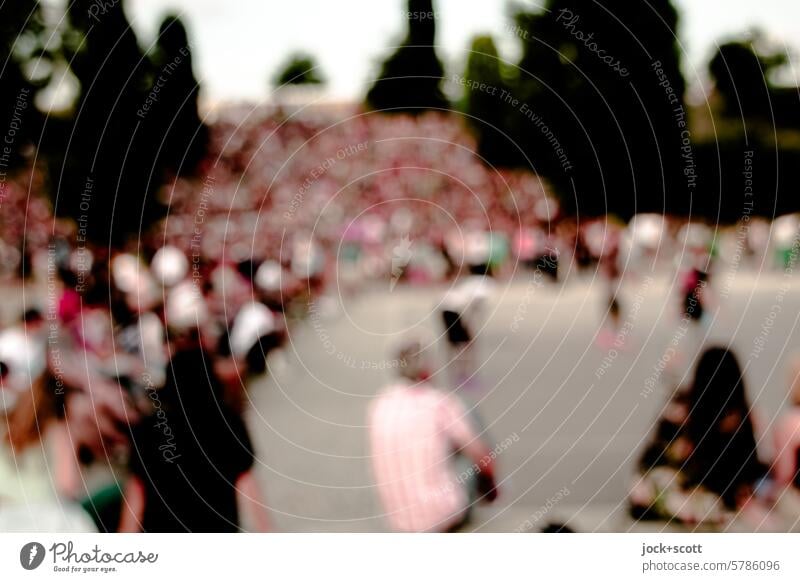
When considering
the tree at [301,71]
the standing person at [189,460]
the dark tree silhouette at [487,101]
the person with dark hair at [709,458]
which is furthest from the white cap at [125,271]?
the person with dark hair at [709,458]

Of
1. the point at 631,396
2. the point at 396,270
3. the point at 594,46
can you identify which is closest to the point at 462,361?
the point at 396,270

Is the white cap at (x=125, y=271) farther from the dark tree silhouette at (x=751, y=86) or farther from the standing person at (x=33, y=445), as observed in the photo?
the dark tree silhouette at (x=751, y=86)

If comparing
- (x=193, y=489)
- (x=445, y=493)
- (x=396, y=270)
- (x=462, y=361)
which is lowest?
(x=445, y=493)

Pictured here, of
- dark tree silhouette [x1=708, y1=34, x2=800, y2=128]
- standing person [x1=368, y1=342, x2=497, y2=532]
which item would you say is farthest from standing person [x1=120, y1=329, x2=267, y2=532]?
dark tree silhouette [x1=708, y1=34, x2=800, y2=128]

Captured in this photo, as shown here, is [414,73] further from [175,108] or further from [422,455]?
[422,455]

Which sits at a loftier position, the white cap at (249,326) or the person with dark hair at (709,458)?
the white cap at (249,326)

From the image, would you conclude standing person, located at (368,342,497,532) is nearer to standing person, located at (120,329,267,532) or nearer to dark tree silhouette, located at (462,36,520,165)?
standing person, located at (120,329,267,532)

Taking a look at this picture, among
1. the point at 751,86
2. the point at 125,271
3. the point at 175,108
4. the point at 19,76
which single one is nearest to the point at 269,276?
the point at 125,271
